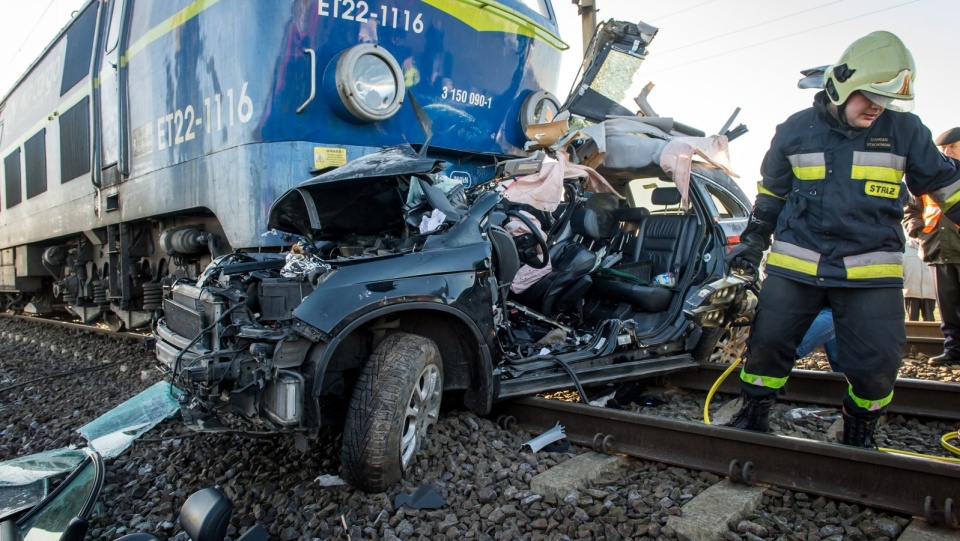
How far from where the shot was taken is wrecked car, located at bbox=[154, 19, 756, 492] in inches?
109

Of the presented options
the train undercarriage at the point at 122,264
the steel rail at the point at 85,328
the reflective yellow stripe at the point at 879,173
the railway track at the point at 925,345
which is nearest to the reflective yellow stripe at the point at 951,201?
the reflective yellow stripe at the point at 879,173

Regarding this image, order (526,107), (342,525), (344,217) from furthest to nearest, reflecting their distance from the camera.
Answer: (526,107) < (344,217) < (342,525)

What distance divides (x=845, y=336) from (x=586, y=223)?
1.90m

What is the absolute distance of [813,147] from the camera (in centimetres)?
308

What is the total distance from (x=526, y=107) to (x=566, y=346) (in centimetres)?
266

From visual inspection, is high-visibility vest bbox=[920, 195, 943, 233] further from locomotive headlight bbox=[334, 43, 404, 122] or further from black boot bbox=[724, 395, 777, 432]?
locomotive headlight bbox=[334, 43, 404, 122]

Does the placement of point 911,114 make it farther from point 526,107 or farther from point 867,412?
point 526,107

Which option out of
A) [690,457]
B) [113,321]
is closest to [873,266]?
[690,457]

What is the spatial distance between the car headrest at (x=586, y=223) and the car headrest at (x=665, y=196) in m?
1.04

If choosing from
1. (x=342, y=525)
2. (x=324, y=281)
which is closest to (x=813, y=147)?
(x=324, y=281)

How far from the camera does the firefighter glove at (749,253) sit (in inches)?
138

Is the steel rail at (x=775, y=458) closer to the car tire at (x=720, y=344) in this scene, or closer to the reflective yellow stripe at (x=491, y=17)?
the car tire at (x=720, y=344)

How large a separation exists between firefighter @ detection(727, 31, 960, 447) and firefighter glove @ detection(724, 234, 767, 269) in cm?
24

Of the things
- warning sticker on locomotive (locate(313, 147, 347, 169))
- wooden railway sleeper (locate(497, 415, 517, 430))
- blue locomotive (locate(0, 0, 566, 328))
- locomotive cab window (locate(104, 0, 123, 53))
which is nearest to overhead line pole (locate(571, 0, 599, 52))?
blue locomotive (locate(0, 0, 566, 328))
